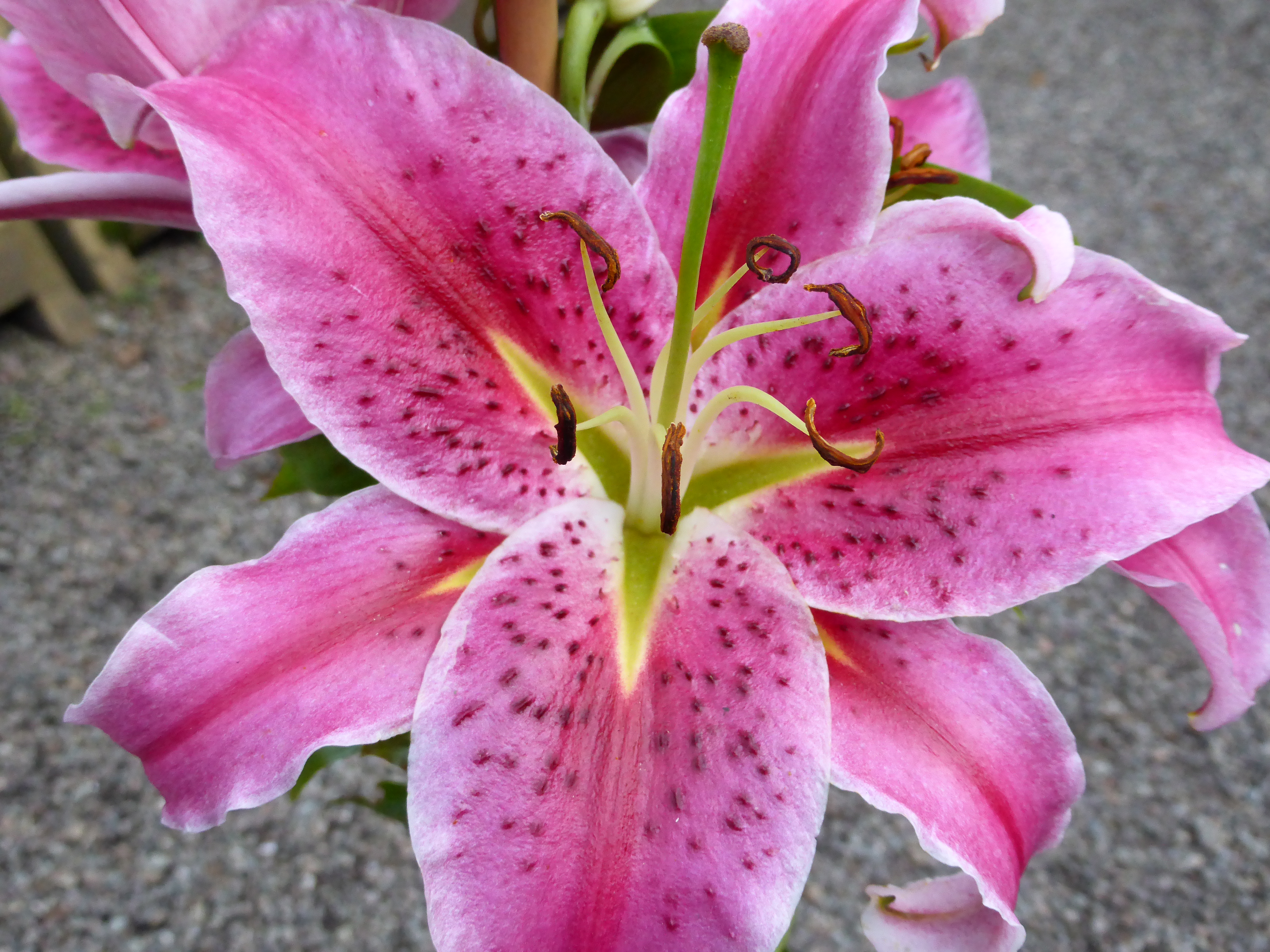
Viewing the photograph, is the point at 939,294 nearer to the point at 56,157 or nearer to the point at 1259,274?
the point at 56,157

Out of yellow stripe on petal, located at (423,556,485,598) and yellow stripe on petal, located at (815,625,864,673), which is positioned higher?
yellow stripe on petal, located at (423,556,485,598)

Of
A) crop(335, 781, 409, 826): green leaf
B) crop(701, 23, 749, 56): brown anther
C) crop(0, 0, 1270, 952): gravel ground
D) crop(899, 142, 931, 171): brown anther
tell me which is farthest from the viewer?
crop(0, 0, 1270, 952): gravel ground

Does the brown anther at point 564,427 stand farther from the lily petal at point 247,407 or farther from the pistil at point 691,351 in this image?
the lily petal at point 247,407

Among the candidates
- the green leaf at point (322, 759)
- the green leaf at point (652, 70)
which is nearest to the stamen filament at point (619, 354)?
the green leaf at point (652, 70)

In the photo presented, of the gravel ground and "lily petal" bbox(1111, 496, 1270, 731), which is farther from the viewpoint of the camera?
the gravel ground

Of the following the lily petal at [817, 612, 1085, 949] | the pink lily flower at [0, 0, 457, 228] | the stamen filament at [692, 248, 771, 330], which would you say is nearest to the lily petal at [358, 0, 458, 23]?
the pink lily flower at [0, 0, 457, 228]

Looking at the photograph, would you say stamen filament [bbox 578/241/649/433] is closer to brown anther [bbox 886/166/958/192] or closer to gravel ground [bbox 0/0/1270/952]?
brown anther [bbox 886/166/958/192]

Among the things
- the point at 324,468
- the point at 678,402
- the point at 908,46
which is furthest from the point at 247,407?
the point at 908,46
